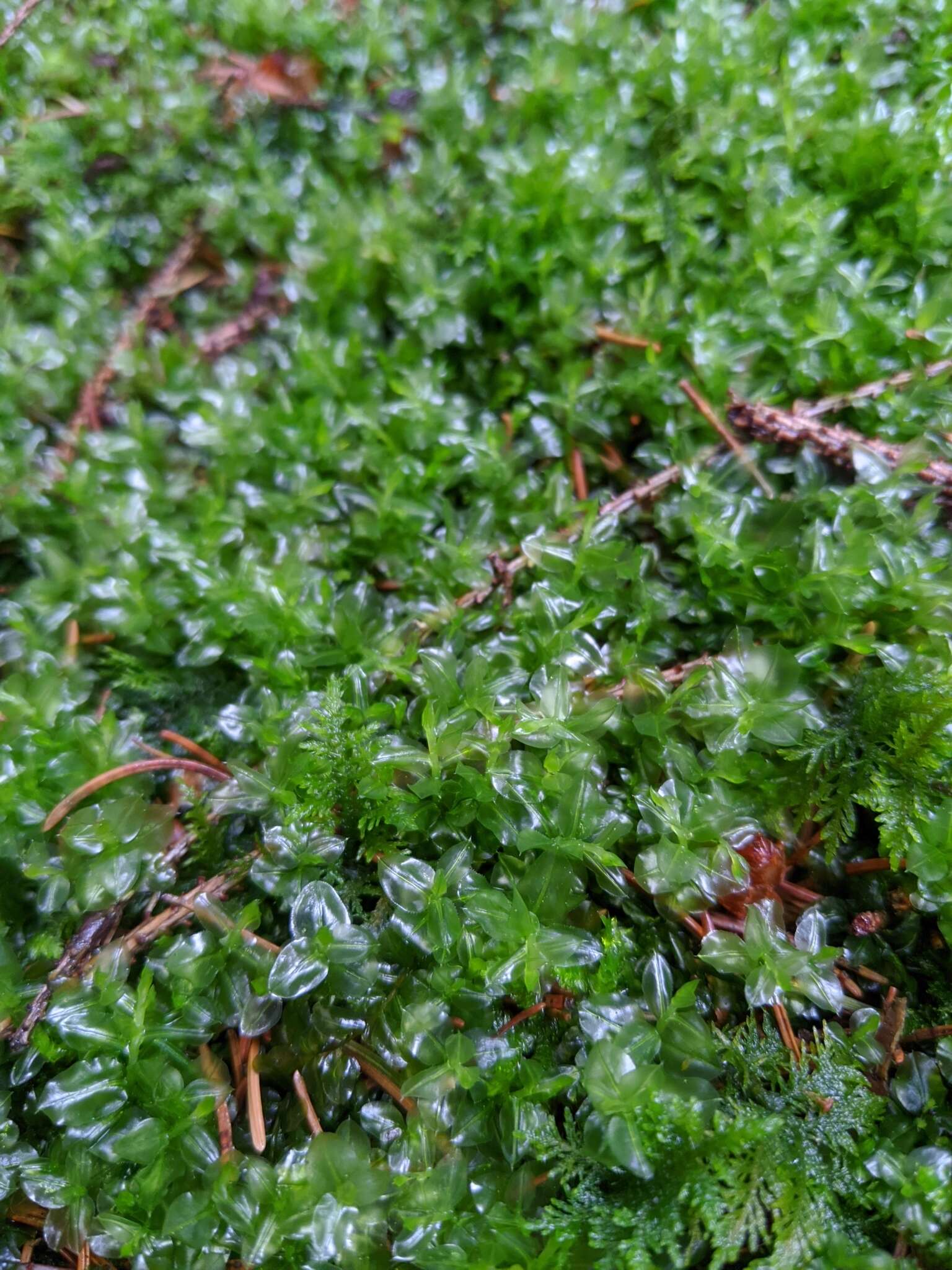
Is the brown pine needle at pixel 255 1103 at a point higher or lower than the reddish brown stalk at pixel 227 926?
lower

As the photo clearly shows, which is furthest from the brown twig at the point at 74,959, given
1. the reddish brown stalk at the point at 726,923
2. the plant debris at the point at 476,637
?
the reddish brown stalk at the point at 726,923

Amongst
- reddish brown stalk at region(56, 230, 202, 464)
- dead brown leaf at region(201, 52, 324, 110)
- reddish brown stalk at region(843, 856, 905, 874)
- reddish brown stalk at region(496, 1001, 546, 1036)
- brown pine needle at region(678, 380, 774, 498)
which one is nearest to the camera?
reddish brown stalk at region(496, 1001, 546, 1036)

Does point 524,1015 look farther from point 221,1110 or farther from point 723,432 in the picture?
point 723,432

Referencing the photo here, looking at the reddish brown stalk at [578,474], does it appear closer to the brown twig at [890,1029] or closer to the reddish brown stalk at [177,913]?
the reddish brown stalk at [177,913]

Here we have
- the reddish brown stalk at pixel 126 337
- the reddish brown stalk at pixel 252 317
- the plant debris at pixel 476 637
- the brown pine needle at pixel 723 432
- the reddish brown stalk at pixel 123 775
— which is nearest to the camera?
the plant debris at pixel 476 637

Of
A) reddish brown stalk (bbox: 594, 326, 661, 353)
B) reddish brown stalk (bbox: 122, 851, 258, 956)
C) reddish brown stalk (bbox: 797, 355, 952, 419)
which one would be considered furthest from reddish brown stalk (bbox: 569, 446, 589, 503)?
reddish brown stalk (bbox: 122, 851, 258, 956)

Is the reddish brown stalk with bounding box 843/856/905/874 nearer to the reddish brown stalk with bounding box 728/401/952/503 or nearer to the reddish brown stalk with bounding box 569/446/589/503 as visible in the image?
the reddish brown stalk with bounding box 728/401/952/503
